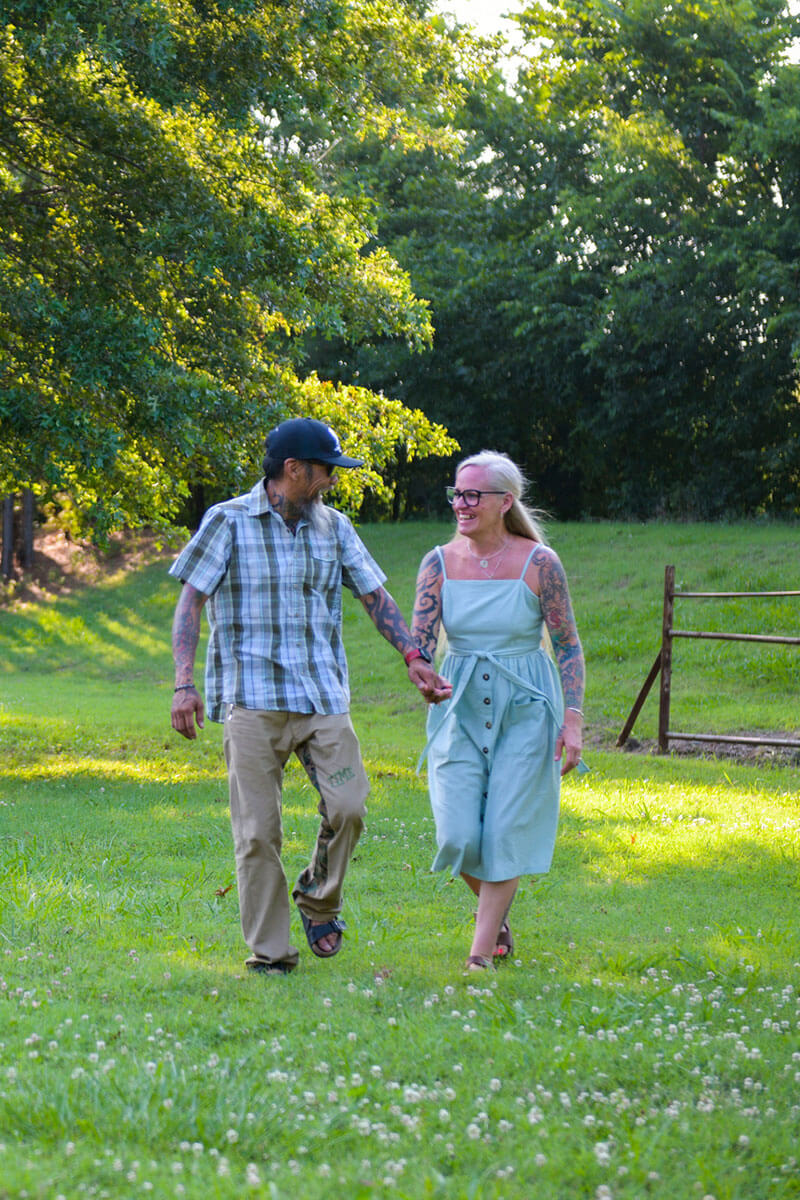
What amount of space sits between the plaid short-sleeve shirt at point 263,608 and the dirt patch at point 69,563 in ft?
86.9

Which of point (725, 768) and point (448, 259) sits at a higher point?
point (448, 259)

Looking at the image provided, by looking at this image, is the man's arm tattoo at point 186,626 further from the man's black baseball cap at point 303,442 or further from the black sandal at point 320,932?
the black sandal at point 320,932

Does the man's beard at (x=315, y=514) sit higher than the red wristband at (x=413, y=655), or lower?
higher

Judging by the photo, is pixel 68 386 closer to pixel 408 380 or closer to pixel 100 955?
pixel 100 955

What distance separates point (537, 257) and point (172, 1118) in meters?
29.7

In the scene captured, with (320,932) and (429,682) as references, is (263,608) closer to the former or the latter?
(429,682)

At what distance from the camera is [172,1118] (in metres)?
3.49

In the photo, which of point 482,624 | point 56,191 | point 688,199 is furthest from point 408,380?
point 482,624

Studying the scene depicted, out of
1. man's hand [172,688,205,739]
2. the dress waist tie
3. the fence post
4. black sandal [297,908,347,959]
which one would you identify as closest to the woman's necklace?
the dress waist tie

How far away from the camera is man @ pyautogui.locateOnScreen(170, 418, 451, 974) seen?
5.14 m

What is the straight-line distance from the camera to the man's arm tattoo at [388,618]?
541 cm

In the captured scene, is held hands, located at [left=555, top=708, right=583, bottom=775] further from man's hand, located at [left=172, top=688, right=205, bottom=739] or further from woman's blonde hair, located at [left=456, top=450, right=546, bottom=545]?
man's hand, located at [left=172, top=688, right=205, bottom=739]

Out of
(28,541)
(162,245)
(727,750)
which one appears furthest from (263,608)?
(28,541)

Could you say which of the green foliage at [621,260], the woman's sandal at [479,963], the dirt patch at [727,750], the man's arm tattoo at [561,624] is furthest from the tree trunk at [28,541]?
the woman's sandal at [479,963]
